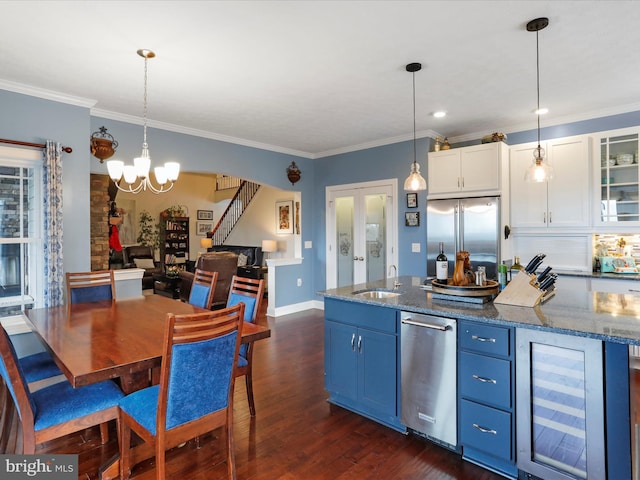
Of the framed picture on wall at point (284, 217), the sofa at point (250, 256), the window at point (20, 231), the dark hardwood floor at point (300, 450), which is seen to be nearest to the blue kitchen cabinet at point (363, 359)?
the dark hardwood floor at point (300, 450)

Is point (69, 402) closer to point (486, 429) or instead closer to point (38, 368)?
point (38, 368)

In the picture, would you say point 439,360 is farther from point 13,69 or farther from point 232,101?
point 13,69

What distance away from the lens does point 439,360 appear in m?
2.29

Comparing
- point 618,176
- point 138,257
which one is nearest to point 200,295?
point 618,176

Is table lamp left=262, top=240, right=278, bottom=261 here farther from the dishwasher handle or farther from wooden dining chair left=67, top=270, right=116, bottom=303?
the dishwasher handle

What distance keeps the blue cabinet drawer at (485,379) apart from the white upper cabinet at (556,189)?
2875 millimetres

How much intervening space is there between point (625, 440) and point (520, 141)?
151 inches

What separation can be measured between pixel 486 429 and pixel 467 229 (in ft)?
9.22

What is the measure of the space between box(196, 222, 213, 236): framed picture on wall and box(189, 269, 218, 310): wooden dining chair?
24.5 ft

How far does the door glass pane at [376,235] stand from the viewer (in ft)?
18.2

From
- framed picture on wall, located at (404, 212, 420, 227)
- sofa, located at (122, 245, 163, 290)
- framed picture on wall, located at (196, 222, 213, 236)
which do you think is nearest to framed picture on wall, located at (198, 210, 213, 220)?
framed picture on wall, located at (196, 222, 213, 236)

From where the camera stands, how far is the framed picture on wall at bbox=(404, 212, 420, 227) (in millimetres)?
5102

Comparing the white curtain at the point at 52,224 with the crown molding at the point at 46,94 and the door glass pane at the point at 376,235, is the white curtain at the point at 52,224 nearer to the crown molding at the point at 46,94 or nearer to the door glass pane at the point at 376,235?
the crown molding at the point at 46,94

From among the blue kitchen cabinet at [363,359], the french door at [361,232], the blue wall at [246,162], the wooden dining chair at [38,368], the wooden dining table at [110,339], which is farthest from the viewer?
the french door at [361,232]
